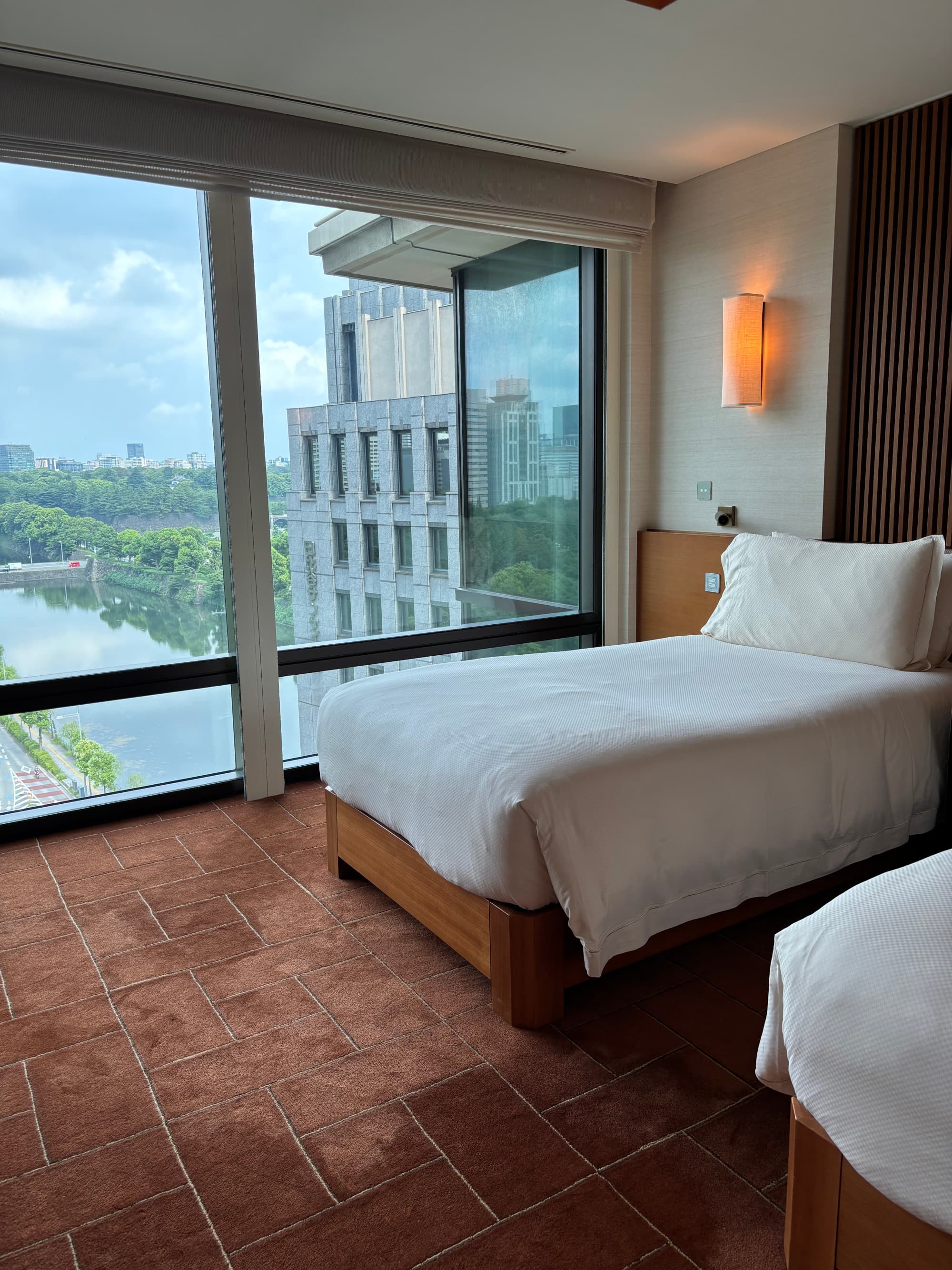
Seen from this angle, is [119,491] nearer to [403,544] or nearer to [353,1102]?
[403,544]

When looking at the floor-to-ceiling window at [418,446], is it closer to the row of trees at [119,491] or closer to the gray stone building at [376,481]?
the gray stone building at [376,481]

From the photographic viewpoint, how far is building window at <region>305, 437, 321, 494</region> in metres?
3.88

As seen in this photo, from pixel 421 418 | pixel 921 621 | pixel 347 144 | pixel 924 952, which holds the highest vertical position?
pixel 347 144

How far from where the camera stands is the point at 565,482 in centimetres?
454

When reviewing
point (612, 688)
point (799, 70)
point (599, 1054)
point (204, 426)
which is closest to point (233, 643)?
point (204, 426)

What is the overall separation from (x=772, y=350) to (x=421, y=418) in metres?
1.53

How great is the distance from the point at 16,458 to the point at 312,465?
1.13m

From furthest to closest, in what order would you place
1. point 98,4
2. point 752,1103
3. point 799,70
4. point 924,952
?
point 799,70, point 98,4, point 752,1103, point 924,952

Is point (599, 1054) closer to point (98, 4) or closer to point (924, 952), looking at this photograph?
point (924, 952)

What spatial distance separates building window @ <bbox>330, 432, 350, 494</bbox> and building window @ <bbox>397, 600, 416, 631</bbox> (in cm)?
57

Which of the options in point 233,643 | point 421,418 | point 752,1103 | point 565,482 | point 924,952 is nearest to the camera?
point 924,952

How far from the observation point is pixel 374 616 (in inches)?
162

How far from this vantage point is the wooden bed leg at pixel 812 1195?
52.7 inches

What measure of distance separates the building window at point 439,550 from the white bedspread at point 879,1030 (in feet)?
9.72
